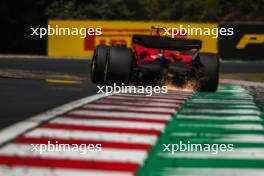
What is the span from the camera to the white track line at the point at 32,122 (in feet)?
23.9

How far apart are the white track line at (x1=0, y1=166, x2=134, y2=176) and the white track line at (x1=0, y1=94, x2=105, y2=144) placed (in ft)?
3.77

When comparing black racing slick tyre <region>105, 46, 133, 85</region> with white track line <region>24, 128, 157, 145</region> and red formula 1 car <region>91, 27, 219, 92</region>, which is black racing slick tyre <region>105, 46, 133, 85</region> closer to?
red formula 1 car <region>91, 27, 219, 92</region>

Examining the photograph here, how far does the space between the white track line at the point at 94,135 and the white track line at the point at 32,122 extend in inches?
6.2

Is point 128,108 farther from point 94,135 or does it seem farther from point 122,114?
point 94,135

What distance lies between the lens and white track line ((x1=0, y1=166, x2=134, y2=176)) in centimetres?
562

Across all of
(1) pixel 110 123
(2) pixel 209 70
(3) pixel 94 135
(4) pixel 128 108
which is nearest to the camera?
(3) pixel 94 135

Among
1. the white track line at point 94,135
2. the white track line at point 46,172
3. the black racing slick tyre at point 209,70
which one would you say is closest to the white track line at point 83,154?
the white track line at point 46,172

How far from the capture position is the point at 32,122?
8.32 meters

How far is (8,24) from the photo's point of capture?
39.6 m

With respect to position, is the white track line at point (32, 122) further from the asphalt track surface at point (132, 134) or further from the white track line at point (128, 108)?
the white track line at point (128, 108)

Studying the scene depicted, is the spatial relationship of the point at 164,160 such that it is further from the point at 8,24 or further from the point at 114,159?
the point at 8,24

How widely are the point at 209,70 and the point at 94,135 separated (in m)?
5.87

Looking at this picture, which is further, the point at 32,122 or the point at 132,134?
the point at 32,122

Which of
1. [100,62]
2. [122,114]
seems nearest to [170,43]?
[100,62]
